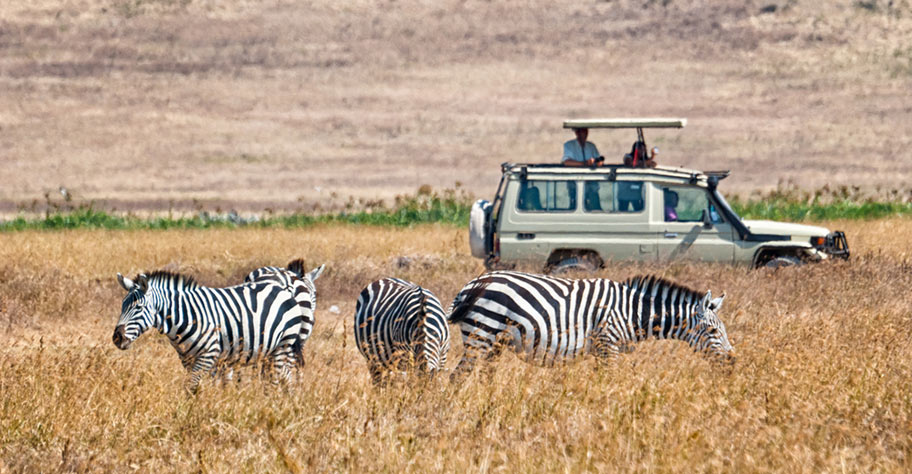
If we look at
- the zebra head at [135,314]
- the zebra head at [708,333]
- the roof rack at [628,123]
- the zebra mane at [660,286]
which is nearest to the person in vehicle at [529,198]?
the roof rack at [628,123]

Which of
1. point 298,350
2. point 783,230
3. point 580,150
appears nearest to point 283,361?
point 298,350

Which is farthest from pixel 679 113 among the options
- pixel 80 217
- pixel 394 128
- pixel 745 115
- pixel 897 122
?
pixel 80 217

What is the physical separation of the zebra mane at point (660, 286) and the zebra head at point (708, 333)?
0.13 meters

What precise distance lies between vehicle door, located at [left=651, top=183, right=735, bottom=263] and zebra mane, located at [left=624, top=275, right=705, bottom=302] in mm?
5722

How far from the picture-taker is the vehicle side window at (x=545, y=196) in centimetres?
1456

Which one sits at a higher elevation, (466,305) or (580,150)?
(580,150)

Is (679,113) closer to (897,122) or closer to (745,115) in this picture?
(745,115)

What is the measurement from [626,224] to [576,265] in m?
0.81

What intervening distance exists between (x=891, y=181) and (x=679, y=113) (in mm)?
17570

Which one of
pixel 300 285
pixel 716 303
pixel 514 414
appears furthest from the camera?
pixel 300 285

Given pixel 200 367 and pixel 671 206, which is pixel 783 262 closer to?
pixel 671 206

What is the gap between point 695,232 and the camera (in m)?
14.4

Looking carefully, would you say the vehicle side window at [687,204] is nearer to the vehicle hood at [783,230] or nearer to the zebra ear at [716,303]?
the vehicle hood at [783,230]

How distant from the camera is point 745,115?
229 feet
